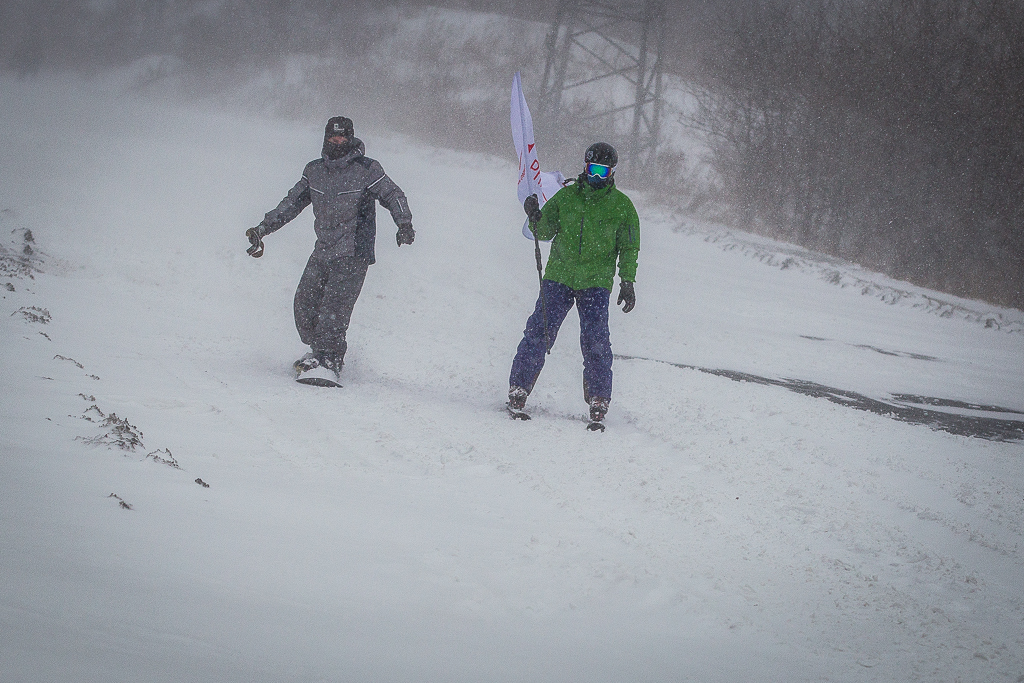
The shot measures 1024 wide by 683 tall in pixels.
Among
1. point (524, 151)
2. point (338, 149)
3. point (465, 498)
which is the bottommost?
point (465, 498)

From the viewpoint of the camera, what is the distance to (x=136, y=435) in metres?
2.73

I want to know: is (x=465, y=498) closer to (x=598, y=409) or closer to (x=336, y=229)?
(x=598, y=409)

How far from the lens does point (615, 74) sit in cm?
2189

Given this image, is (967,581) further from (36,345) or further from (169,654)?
(36,345)

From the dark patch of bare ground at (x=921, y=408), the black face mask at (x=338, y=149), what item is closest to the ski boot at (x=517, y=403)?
the black face mask at (x=338, y=149)

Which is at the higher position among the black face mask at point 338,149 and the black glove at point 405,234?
the black face mask at point 338,149

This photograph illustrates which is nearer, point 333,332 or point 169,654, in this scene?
point 169,654

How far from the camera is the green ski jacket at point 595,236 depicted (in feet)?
14.3

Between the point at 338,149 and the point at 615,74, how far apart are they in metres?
18.9

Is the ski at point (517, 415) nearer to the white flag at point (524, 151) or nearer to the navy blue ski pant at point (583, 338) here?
the navy blue ski pant at point (583, 338)

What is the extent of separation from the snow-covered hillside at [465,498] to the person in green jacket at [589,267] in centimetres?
31

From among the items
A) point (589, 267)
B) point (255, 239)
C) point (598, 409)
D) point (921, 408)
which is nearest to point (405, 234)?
point (255, 239)

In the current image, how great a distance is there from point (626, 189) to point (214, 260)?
12.8 meters

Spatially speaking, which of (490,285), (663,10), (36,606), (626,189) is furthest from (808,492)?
(663,10)
